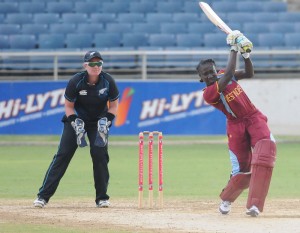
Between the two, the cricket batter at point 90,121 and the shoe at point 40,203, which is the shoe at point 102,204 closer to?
the cricket batter at point 90,121

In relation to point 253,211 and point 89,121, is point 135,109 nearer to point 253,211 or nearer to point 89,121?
point 89,121

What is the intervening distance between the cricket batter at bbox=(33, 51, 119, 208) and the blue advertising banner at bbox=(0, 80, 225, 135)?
1067 centimetres

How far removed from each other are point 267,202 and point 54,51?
42.7ft

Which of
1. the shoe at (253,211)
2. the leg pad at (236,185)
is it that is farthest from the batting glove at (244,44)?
the shoe at (253,211)

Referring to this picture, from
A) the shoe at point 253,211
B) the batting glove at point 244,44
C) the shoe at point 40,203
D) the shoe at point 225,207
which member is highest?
the batting glove at point 244,44

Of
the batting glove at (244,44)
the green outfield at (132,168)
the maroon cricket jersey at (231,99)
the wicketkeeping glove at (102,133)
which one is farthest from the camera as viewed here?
the green outfield at (132,168)

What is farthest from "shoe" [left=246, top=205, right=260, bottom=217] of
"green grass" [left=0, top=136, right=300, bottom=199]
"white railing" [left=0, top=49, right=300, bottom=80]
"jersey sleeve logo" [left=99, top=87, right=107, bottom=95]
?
"white railing" [left=0, top=49, right=300, bottom=80]

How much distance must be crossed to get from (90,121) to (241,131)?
227cm

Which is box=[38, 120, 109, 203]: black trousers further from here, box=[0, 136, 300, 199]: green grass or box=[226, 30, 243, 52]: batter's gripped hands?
box=[226, 30, 243, 52]: batter's gripped hands

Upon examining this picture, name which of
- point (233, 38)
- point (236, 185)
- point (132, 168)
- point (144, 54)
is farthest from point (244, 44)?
point (144, 54)

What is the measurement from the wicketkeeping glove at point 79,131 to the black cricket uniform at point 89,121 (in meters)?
0.23

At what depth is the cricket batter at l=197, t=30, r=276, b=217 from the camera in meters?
11.2

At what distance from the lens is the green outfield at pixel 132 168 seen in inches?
584

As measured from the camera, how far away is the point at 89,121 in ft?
42.0
